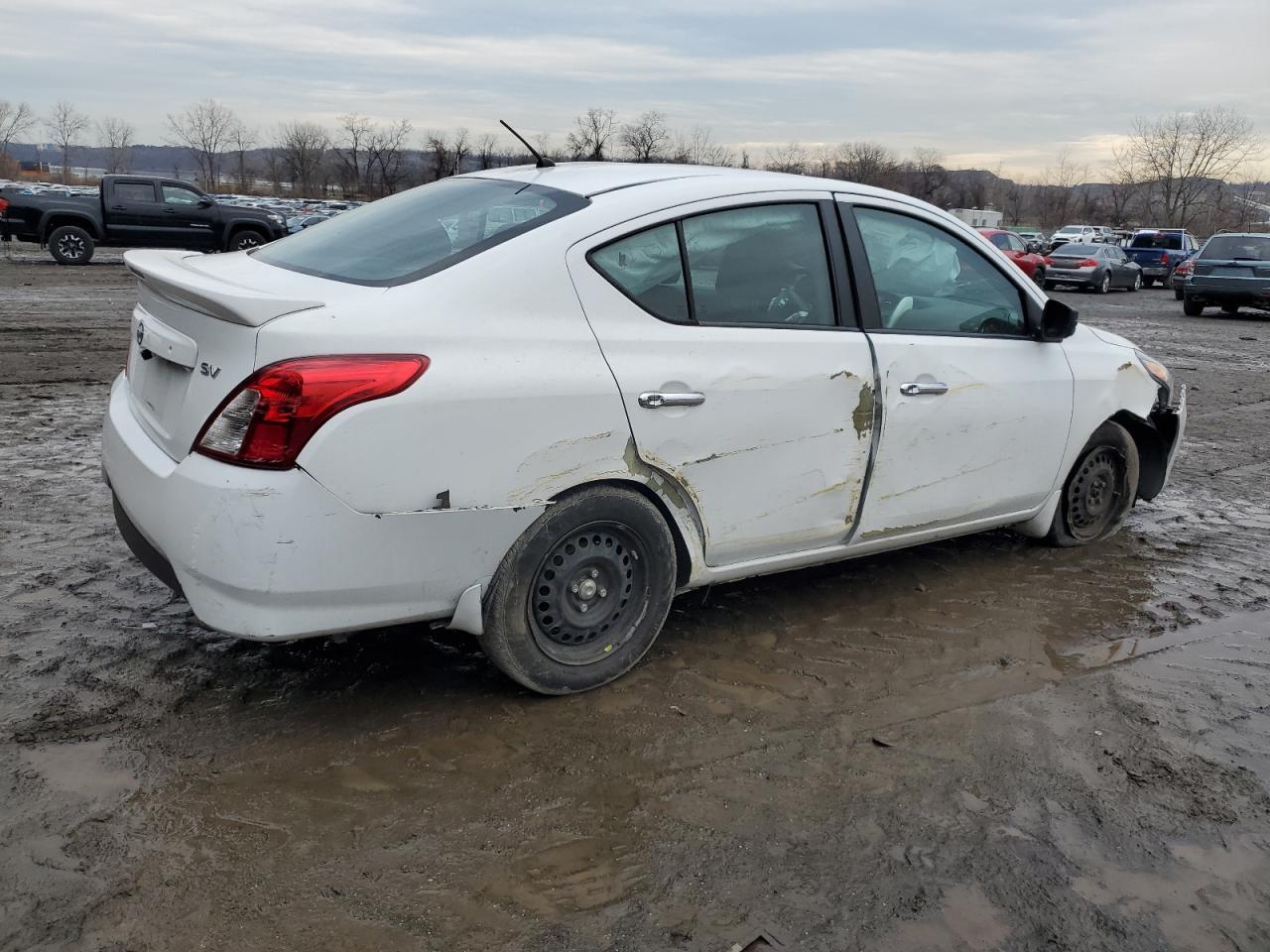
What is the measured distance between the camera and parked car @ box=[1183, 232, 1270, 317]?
66.4 feet

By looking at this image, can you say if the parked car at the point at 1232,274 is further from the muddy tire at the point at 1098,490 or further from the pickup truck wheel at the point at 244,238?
the pickup truck wheel at the point at 244,238

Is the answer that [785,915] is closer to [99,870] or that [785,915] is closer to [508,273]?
[99,870]

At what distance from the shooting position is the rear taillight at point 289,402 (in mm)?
2742

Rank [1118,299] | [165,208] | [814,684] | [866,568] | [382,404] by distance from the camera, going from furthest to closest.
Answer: [1118,299] < [165,208] < [866,568] < [814,684] < [382,404]

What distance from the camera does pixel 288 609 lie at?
2840 mm

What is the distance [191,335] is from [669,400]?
1.41m

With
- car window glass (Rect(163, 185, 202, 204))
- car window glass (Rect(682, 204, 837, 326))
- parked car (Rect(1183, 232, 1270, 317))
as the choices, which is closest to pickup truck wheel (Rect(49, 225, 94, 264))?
car window glass (Rect(163, 185, 202, 204))

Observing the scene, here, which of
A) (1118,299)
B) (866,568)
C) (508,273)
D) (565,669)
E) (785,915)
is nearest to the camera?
(785,915)

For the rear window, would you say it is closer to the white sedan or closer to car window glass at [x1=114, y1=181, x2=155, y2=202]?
the white sedan

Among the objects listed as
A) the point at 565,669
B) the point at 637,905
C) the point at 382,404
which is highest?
the point at 382,404

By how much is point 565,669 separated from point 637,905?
1.01 meters

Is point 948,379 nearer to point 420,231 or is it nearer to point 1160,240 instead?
point 420,231

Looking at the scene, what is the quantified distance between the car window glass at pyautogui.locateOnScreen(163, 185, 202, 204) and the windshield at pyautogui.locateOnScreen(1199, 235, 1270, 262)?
20237 millimetres

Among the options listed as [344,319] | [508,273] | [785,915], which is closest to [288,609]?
[344,319]
